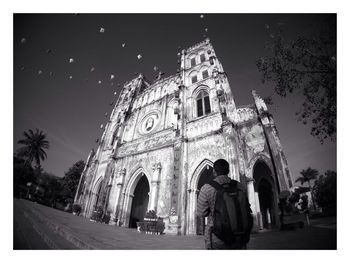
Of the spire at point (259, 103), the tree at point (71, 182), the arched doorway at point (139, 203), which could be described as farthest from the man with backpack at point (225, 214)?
the tree at point (71, 182)

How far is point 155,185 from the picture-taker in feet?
40.6

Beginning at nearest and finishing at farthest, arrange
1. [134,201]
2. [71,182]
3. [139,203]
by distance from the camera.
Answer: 1. [134,201]
2. [139,203]
3. [71,182]

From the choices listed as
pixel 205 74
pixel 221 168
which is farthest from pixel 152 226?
pixel 205 74

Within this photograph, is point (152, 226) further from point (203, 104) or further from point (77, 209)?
point (203, 104)

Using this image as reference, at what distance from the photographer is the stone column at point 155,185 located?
11.7 metres

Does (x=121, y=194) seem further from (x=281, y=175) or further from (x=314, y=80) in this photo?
(x=314, y=80)

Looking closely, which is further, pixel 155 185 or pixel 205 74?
pixel 205 74

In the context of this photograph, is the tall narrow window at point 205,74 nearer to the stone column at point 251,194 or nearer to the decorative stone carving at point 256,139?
the decorative stone carving at point 256,139

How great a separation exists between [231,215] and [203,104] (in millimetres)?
13533

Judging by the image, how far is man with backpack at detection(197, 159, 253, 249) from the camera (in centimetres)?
230

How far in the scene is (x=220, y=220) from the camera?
238 centimetres

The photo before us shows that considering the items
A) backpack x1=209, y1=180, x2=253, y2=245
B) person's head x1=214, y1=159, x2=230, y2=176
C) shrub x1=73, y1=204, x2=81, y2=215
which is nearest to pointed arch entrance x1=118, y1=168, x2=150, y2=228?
shrub x1=73, y1=204, x2=81, y2=215

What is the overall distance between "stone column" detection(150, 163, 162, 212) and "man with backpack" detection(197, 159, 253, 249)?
9.92 metres

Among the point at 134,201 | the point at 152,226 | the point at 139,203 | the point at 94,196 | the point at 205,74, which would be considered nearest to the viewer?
the point at 152,226
